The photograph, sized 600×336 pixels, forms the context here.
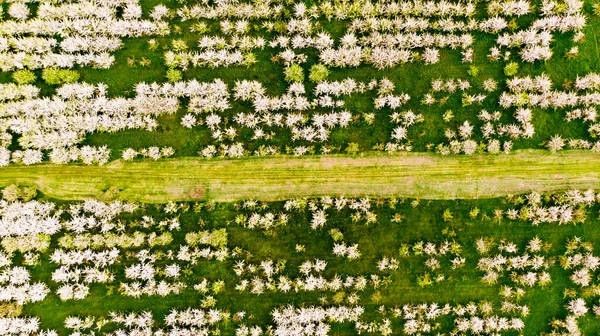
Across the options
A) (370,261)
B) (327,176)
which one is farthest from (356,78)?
(370,261)

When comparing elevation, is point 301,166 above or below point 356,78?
below

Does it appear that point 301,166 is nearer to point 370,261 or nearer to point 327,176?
point 327,176

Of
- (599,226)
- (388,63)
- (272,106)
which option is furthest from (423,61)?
(599,226)

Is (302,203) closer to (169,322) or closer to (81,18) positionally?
(169,322)

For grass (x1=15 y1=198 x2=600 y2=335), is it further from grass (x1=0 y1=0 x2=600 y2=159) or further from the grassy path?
grass (x1=0 y1=0 x2=600 y2=159)

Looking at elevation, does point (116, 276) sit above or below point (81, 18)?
below

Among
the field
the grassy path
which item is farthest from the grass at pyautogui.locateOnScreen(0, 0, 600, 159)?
the grassy path

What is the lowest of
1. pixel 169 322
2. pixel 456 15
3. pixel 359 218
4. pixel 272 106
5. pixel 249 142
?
pixel 169 322
